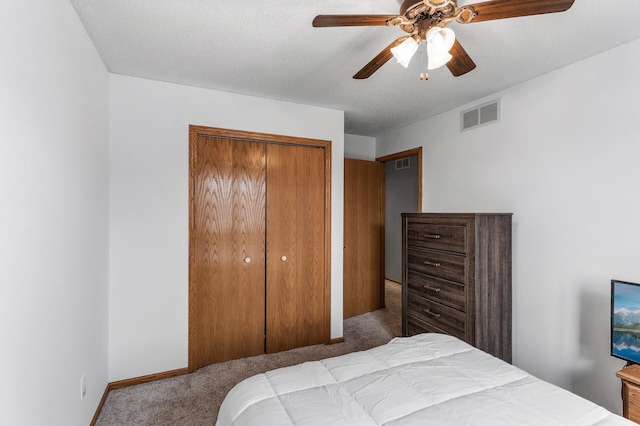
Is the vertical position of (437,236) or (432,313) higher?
(437,236)

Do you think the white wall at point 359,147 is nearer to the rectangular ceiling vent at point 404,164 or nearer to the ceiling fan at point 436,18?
the rectangular ceiling vent at point 404,164

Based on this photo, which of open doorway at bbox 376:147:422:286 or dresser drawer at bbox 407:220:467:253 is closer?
dresser drawer at bbox 407:220:467:253

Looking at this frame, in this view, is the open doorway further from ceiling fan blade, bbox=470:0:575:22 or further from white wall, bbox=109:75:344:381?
ceiling fan blade, bbox=470:0:575:22

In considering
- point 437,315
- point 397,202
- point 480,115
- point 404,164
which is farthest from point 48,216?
point 397,202

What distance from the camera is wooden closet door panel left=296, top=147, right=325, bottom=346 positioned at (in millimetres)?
3240

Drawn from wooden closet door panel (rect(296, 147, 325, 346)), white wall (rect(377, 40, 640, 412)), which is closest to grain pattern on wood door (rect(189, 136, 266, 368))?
wooden closet door panel (rect(296, 147, 325, 346))

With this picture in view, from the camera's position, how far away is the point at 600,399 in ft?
6.98

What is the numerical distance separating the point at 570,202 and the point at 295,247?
91.9 inches

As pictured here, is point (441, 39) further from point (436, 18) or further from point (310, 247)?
point (310, 247)

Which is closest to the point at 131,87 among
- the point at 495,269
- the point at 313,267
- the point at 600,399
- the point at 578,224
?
the point at 313,267

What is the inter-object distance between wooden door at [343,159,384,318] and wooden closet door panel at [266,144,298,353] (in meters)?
1.14

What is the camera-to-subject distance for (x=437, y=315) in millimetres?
2811

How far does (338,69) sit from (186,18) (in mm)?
1105

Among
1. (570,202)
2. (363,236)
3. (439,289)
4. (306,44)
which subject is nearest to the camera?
(306,44)
